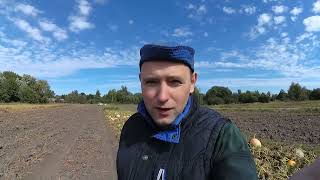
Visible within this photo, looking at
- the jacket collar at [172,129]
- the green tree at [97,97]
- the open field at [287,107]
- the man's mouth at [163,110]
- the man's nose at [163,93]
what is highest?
the green tree at [97,97]

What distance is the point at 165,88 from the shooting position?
200 centimetres

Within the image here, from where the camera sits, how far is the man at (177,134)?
6.04 feet

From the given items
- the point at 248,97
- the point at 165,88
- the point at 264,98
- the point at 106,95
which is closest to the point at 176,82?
the point at 165,88

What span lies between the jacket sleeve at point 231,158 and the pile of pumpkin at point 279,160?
599 cm

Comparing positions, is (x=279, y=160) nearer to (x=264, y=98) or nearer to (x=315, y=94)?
(x=315, y=94)

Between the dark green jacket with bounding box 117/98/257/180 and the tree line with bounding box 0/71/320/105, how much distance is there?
243 feet

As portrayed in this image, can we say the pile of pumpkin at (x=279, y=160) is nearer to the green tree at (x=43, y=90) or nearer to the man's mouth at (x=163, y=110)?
the man's mouth at (x=163, y=110)

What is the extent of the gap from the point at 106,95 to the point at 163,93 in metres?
164

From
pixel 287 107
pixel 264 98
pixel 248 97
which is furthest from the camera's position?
pixel 248 97

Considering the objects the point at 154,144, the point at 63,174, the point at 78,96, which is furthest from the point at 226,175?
the point at 78,96

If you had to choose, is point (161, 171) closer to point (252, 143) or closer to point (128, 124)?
point (128, 124)

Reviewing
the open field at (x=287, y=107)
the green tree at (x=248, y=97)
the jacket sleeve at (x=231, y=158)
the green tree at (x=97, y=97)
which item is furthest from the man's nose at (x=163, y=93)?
the green tree at (x=97, y=97)

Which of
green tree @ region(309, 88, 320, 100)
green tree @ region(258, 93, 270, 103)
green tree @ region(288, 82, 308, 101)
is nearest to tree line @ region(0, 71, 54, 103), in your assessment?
green tree @ region(258, 93, 270, 103)

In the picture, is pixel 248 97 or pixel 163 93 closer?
pixel 163 93
